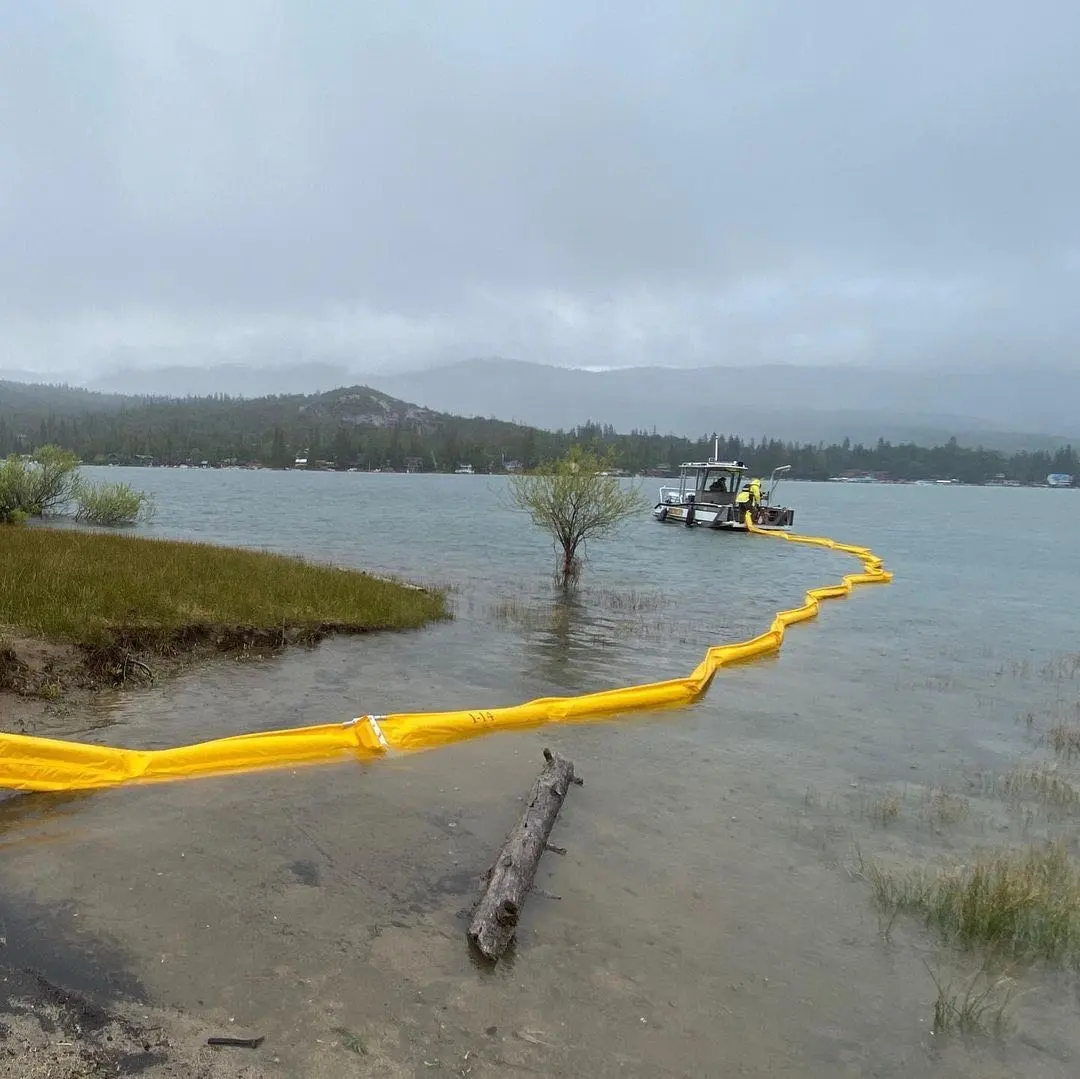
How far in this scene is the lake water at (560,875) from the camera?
5.01 metres

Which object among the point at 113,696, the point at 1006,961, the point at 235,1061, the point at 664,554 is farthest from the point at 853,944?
the point at 664,554

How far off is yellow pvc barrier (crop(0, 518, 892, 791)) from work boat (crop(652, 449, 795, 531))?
148 feet

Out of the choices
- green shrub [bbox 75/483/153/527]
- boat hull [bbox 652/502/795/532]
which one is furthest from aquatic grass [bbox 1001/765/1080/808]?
boat hull [bbox 652/502/795/532]

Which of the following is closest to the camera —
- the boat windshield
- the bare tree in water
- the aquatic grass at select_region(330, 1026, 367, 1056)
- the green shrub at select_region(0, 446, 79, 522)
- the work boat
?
the aquatic grass at select_region(330, 1026, 367, 1056)

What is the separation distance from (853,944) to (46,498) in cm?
4672

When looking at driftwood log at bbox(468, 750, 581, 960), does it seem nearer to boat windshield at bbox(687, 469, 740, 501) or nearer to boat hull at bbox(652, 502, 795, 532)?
boat hull at bbox(652, 502, 795, 532)

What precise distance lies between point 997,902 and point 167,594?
1385 cm

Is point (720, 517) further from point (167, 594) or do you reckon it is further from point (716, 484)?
point (167, 594)

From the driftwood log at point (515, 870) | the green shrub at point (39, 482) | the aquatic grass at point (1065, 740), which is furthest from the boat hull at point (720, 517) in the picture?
the driftwood log at point (515, 870)

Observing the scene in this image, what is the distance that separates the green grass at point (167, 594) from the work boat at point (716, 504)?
3952cm

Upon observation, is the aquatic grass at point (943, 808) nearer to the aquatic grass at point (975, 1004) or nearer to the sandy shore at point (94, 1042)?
the aquatic grass at point (975, 1004)

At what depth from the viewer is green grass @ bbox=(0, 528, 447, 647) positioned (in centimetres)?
1258

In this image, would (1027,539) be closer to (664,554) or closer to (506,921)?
(664,554)

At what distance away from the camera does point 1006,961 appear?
6219mm
